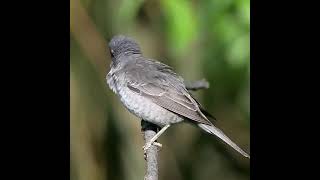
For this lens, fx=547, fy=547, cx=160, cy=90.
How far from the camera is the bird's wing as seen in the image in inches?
144

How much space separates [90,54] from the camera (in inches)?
176

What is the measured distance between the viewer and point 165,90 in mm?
3762

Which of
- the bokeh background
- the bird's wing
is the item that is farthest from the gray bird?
the bokeh background

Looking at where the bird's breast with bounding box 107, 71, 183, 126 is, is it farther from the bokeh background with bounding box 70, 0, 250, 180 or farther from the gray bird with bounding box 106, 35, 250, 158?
the bokeh background with bounding box 70, 0, 250, 180

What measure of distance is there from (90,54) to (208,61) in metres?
0.97

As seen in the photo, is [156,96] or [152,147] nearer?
[152,147]

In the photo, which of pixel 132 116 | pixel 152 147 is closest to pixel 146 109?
pixel 152 147

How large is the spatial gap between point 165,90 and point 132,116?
38.0 inches

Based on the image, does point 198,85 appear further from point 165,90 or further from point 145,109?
point 145,109

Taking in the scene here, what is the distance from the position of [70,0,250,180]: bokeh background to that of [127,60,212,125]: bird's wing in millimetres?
224

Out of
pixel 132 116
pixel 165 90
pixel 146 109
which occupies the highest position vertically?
pixel 165 90

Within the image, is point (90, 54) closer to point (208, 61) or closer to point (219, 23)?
point (208, 61)
